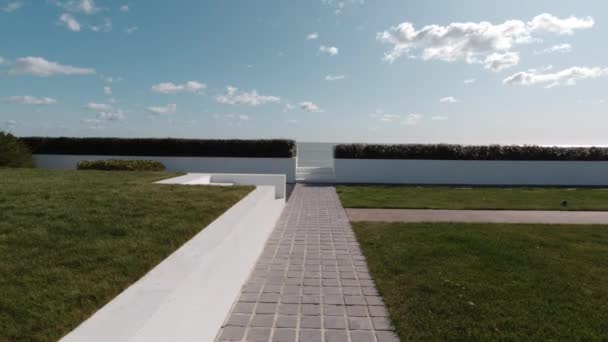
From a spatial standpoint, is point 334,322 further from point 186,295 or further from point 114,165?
point 114,165

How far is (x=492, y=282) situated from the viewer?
4.11m

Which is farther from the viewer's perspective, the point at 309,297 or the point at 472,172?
the point at 472,172

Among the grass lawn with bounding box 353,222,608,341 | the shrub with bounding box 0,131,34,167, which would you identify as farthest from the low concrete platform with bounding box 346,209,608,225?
the shrub with bounding box 0,131,34,167

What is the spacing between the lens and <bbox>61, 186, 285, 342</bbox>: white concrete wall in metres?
1.87

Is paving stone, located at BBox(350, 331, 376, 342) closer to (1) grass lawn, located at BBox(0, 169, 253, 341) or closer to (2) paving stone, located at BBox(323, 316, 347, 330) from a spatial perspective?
(2) paving stone, located at BBox(323, 316, 347, 330)

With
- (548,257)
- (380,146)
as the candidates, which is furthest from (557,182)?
(548,257)

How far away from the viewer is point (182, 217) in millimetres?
4633

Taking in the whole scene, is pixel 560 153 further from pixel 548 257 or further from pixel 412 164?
pixel 548 257

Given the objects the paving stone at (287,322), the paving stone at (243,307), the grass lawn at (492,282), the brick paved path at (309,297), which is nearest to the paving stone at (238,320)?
the brick paved path at (309,297)

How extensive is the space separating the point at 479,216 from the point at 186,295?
787 cm

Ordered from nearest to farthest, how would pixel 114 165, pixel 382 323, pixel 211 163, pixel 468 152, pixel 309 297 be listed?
1. pixel 382 323
2. pixel 309 297
3. pixel 114 165
4. pixel 468 152
5. pixel 211 163

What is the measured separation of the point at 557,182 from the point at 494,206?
9729 mm

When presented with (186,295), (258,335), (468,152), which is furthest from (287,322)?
(468,152)

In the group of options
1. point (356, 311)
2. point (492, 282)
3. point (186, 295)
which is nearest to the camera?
point (186, 295)
